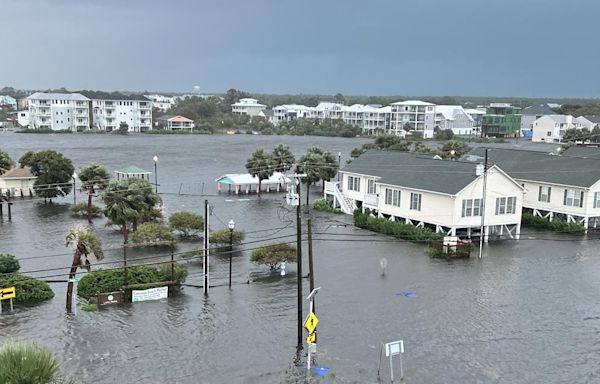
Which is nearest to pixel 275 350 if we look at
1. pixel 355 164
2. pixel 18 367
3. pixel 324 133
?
pixel 18 367

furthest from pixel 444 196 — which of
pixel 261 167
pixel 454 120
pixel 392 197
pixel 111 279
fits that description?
pixel 454 120

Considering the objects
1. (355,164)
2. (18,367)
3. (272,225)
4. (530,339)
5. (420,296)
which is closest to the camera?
(18,367)

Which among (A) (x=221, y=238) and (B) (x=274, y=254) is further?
(A) (x=221, y=238)

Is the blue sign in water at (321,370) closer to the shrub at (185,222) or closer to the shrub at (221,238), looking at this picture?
the shrub at (221,238)

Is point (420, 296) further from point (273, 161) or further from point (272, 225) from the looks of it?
point (273, 161)

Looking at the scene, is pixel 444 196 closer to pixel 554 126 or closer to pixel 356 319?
pixel 356 319

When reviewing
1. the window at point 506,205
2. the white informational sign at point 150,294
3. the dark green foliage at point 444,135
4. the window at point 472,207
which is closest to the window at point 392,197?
the window at point 472,207
